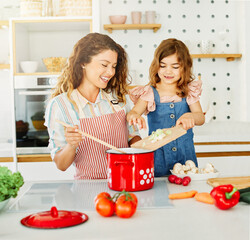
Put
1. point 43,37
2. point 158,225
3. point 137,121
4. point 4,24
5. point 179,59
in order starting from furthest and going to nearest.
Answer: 1. point 43,37
2. point 4,24
3. point 179,59
4. point 137,121
5. point 158,225

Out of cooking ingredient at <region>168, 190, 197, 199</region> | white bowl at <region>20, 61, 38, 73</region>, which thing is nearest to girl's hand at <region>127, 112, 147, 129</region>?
cooking ingredient at <region>168, 190, 197, 199</region>

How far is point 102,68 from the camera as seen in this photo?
1812 millimetres

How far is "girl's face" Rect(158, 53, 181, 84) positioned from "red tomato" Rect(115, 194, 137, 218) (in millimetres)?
Answer: 1091

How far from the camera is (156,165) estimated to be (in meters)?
2.10

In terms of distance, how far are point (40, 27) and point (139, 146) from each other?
7.90 feet

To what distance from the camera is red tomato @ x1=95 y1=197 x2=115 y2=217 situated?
3.61 feet

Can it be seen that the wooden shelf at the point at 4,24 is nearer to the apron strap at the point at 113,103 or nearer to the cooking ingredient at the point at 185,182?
the apron strap at the point at 113,103

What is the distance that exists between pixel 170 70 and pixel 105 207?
1144 mm

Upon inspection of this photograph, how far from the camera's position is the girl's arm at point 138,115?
1778mm

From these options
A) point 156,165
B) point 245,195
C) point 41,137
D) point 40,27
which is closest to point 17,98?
point 41,137

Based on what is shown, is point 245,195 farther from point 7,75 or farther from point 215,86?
point 7,75

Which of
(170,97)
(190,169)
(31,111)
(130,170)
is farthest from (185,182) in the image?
(31,111)

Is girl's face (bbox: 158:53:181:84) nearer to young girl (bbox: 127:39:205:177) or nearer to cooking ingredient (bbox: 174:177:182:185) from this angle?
young girl (bbox: 127:39:205:177)

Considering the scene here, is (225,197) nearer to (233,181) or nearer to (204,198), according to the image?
(204,198)
